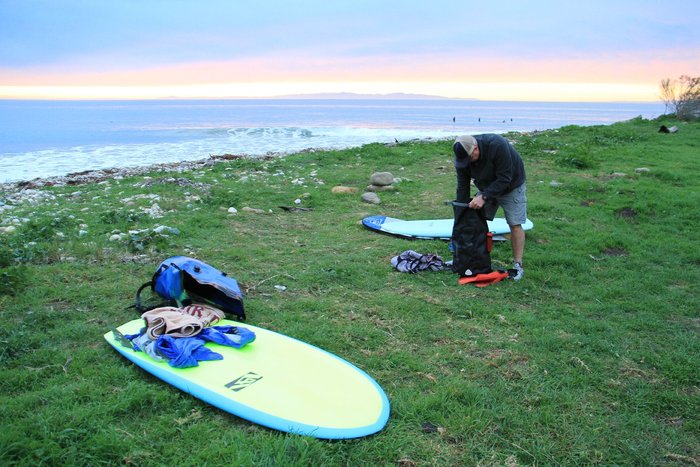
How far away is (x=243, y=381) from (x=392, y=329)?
156 centimetres

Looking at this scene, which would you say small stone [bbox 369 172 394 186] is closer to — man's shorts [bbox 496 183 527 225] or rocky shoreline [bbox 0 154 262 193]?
man's shorts [bbox 496 183 527 225]

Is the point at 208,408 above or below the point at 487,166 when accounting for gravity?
below

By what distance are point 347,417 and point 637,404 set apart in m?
2.06

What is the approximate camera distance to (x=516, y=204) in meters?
5.85

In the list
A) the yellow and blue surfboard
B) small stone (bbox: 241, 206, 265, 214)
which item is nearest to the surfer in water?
the yellow and blue surfboard

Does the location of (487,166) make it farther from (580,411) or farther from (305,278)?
(580,411)

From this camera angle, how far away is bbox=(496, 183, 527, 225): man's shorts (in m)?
5.84

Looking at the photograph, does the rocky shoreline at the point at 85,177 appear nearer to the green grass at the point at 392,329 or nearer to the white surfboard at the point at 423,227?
the green grass at the point at 392,329

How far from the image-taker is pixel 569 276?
5.95 meters

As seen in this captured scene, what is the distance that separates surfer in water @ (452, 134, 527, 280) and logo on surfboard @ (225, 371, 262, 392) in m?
3.29

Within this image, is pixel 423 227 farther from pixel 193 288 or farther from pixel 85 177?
pixel 85 177

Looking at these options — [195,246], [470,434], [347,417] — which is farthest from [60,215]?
[470,434]

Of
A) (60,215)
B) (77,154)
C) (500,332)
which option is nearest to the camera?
(500,332)

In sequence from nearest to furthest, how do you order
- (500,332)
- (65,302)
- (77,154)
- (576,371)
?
(576,371), (500,332), (65,302), (77,154)
